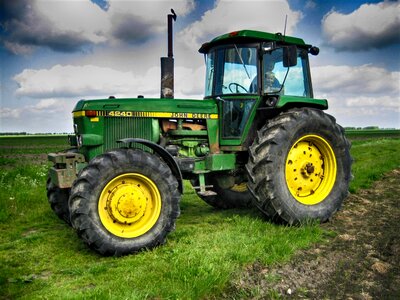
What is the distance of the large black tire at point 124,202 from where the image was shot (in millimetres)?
4469

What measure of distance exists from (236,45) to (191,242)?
3108mm

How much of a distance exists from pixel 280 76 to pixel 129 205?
3.20 m

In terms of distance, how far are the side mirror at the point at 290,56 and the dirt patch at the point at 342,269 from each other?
242cm

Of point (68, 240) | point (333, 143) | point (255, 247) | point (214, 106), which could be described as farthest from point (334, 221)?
point (68, 240)

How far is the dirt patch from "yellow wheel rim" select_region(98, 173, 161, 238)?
1.52 m

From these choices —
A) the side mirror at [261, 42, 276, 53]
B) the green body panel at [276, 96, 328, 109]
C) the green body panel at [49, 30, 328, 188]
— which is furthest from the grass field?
the side mirror at [261, 42, 276, 53]

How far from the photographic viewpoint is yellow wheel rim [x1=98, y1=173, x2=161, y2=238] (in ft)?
15.4

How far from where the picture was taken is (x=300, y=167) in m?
6.08

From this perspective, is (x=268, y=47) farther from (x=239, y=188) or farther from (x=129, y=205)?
(x=129, y=205)

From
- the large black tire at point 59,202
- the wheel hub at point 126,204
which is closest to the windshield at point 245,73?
the wheel hub at point 126,204

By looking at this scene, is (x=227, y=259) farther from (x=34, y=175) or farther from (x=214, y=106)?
(x=34, y=175)

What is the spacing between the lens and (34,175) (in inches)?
397

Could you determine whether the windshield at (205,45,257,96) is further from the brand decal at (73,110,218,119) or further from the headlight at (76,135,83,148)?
the headlight at (76,135,83,148)

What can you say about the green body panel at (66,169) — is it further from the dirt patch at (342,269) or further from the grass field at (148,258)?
the dirt patch at (342,269)
